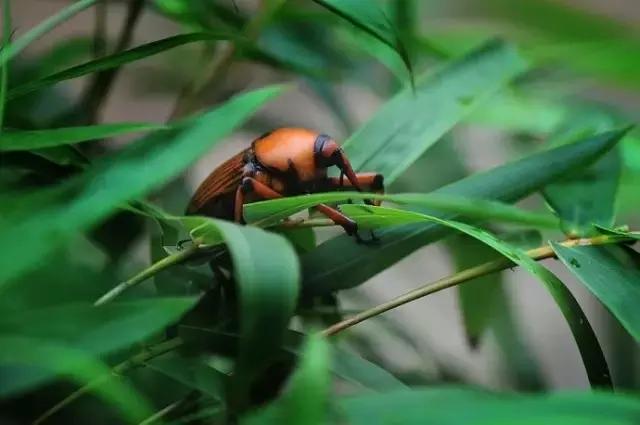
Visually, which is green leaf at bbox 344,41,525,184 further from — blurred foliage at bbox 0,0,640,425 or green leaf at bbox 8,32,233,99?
green leaf at bbox 8,32,233,99

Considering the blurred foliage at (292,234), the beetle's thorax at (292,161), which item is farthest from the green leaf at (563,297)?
the beetle's thorax at (292,161)

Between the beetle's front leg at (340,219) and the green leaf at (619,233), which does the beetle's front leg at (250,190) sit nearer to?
the beetle's front leg at (340,219)

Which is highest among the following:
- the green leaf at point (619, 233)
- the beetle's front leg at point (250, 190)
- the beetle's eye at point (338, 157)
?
the beetle's eye at point (338, 157)

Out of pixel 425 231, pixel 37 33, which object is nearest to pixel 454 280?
pixel 425 231

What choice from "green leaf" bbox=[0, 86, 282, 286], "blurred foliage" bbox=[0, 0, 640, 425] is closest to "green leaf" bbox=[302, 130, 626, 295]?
Result: "blurred foliage" bbox=[0, 0, 640, 425]

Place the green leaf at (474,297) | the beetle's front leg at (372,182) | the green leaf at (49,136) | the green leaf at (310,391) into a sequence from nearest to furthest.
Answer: the green leaf at (310,391)
the green leaf at (49,136)
the beetle's front leg at (372,182)
the green leaf at (474,297)

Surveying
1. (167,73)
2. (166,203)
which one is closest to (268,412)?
(166,203)
